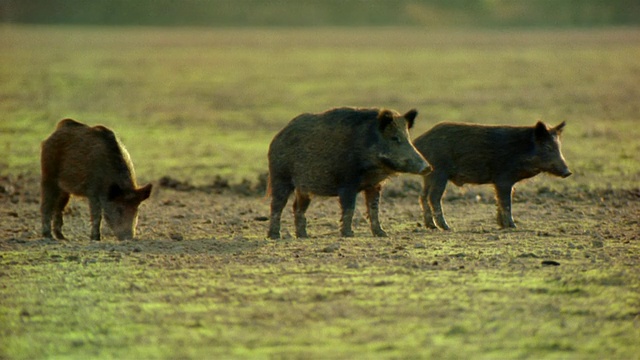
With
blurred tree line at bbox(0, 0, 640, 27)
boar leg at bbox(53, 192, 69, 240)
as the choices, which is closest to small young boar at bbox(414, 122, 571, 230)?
boar leg at bbox(53, 192, 69, 240)

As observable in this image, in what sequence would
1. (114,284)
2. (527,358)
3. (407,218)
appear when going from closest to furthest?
(527,358) → (114,284) → (407,218)

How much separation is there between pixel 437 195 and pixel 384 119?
1454 millimetres

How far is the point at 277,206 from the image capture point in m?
12.6

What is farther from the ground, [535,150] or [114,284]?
[535,150]

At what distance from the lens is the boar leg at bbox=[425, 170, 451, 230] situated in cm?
1314

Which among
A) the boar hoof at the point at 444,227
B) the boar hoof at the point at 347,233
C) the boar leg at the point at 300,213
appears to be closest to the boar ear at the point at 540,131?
the boar hoof at the point at 444,227

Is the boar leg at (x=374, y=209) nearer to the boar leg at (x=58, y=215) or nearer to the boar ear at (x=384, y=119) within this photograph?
the boar ear at (x=384, y=119)

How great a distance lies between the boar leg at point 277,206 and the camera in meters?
12.6

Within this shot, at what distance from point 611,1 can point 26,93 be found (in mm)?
86234

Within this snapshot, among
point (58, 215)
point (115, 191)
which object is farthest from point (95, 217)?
point (58, 215)

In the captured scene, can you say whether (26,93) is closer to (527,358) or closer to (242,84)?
(242,84)

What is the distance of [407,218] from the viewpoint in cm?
1416

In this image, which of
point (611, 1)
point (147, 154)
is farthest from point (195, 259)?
point (611, 1)

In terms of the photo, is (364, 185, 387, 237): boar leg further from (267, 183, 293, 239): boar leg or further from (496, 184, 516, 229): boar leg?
(496, 184, 516, 229): boar leg
